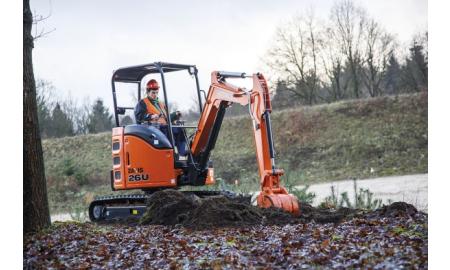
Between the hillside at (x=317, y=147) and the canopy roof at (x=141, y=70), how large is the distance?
27.5ft

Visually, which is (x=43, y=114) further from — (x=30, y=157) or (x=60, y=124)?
(x=30, y=157)

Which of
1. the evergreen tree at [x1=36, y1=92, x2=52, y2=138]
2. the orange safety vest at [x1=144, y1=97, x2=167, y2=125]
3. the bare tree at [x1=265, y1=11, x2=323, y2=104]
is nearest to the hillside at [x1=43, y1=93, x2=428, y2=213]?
the evergreen tree at [x1=36, y1=92, x2=52, y2=138]

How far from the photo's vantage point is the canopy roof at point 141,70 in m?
9.24

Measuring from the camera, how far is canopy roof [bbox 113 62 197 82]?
924 centimetres

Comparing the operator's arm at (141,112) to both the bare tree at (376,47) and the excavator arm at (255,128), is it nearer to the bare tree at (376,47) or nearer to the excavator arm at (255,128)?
the excavator arm at (255,128)

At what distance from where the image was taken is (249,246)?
5844 mm

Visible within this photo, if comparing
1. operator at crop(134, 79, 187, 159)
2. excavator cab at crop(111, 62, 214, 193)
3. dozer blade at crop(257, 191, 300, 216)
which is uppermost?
operator at crop(134, 79, 187, 159)

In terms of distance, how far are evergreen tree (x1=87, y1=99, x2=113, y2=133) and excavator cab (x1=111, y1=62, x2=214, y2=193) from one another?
11318mm

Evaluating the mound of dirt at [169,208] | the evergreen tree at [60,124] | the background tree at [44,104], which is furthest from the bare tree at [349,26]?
the evergreen tree at [60,124]

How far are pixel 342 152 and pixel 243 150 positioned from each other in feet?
12.5

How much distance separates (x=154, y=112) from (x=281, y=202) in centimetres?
266

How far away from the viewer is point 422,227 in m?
5.85

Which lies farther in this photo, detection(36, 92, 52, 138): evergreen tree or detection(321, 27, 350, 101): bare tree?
detection(36, 92, 52, 138): evergreen tree

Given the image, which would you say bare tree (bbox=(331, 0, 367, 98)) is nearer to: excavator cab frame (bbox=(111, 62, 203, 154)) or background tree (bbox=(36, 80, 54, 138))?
excavator cab frame (bbox=(111, 62, 203, 154))
